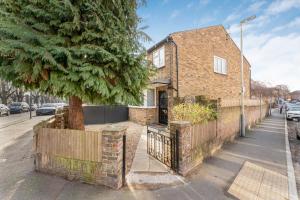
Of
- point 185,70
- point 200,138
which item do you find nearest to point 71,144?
point 200,138

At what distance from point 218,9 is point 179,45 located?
293cm

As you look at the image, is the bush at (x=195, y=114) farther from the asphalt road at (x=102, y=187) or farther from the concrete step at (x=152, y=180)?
the concrete step at (x=152, y=180)

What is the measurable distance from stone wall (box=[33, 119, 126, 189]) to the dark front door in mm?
7814

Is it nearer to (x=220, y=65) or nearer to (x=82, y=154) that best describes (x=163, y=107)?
(x=220, y=65)

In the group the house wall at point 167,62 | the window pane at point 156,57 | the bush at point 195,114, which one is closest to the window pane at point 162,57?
the house wall at point 167,62

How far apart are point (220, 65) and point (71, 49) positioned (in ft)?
44.4

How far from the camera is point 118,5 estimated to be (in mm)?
4711

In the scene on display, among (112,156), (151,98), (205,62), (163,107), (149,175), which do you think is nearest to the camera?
(112,156)

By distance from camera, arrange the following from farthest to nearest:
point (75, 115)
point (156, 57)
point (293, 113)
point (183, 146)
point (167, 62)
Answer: point (293, 113)
point (156, 57)
point (167, 62)
point (75, 115)
point (183, 146)

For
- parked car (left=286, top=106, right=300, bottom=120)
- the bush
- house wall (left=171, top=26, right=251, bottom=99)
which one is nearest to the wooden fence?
the bush

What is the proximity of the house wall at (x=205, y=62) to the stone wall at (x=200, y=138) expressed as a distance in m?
3.47

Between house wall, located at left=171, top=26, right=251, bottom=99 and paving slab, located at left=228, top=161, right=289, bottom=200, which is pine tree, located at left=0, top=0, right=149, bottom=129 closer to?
paving slab, located at left=228, top=161, right=289, bottom=200

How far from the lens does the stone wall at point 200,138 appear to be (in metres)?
4.90

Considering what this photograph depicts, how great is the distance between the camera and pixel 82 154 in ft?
14.0
